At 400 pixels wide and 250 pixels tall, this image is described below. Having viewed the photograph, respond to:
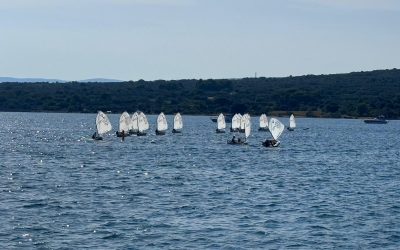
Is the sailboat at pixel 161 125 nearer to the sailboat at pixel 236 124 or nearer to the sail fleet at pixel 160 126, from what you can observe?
the sail fleet at pixel 160 126

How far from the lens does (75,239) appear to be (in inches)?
2015

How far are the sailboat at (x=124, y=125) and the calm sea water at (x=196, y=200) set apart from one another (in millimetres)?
35207

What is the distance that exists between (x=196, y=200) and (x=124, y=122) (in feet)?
314

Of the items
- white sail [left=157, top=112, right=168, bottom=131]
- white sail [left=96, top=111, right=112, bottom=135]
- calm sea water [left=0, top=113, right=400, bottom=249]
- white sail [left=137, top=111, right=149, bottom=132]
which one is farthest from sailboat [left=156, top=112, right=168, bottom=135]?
calm sea water [left=0, top=113, right=400, bottom=249]

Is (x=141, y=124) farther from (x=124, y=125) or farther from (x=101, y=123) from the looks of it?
(x=101, y=123)

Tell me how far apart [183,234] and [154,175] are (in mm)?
35895

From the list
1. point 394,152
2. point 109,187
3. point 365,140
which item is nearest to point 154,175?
point 109,187

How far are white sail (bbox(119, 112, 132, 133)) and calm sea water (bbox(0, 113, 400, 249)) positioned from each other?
36602mm

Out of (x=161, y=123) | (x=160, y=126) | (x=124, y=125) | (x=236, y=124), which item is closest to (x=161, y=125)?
(x=160, y=126)

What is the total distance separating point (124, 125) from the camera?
16450 cm

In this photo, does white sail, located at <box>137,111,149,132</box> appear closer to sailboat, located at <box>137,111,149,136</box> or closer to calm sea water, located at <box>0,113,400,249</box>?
sailboat, located at <box>137,111,149,136</box>

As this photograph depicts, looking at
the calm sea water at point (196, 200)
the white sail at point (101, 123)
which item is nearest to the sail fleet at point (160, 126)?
the white sail at point (101, 123)

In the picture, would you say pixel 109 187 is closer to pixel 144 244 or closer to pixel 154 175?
pixel 154 175

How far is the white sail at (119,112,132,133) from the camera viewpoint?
162000 millimetres
